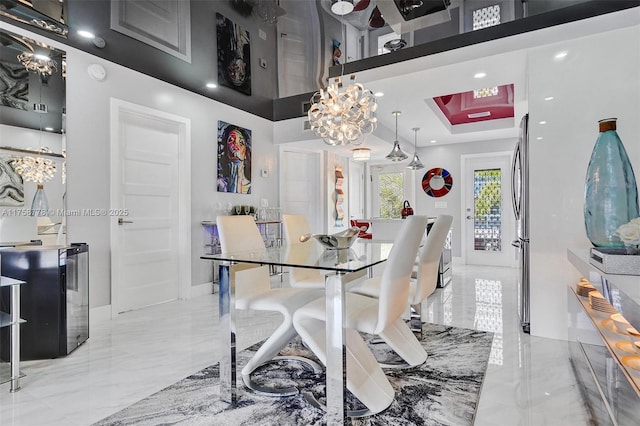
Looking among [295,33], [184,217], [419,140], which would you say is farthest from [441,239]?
[295,33]

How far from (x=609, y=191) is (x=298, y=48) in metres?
5.65

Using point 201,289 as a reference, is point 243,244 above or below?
above

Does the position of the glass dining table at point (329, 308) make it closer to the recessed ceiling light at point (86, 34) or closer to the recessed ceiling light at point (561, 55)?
the recessed ceiling light at point (561, 55)

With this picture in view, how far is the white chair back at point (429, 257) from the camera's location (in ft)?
7.55

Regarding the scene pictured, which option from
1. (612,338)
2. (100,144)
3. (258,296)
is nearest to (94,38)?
(100,144)

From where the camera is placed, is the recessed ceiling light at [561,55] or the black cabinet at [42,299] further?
the recessed ceiling light at [561,55]

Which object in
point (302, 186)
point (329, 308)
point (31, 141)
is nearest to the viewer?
point (329, 308)

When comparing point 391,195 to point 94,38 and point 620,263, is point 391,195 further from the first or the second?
point 620,263

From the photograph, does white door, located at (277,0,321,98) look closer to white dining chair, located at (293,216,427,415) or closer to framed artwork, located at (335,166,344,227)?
framed artwork, located at (335,166,344,227)

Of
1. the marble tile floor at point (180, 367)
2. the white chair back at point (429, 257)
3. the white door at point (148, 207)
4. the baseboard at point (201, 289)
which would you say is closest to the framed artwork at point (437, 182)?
the marble tile floor at point (180, 367)

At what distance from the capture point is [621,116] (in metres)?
2.58

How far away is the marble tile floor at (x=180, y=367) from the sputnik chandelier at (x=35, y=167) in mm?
1371

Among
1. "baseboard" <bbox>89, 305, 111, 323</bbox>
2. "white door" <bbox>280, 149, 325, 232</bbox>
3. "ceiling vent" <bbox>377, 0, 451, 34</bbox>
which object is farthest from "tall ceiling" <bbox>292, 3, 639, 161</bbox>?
"baseboard" <bbox>89, 305, 111, 323</bbox>

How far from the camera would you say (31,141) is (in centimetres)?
285
